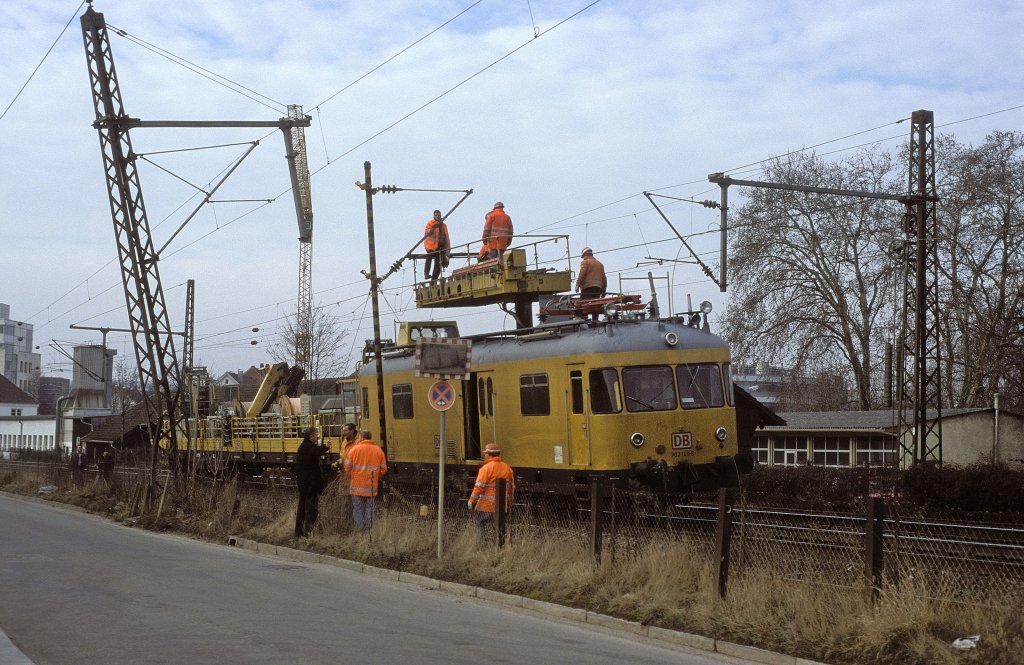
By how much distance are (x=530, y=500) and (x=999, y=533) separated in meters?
7.50

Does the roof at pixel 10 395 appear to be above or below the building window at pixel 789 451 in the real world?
above

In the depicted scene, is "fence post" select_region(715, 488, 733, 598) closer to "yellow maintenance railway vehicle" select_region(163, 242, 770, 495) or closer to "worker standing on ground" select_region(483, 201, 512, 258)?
"yellow maintenance railway vehicle" select_region(163, 242, 770, 495)

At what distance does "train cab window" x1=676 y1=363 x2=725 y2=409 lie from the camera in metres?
19.1

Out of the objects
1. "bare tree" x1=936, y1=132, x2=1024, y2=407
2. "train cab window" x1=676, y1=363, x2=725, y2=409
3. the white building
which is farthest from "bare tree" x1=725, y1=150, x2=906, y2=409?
the white building

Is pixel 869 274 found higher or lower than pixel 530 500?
higher

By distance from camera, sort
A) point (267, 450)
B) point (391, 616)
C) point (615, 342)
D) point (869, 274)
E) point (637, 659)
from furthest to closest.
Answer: point (869, 274), point (267, 450), point (615, 342), point (391, 616), point (637, 659)

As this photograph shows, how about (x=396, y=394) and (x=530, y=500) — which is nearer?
(x=530, y=500)

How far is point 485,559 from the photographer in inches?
548

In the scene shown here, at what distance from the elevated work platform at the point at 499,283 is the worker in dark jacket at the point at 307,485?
7.03 meters

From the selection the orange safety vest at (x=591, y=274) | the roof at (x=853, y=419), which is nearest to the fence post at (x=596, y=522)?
the orange safety vest at (x=591, y=274)

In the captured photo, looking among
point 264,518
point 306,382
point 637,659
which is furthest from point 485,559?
point 306,382

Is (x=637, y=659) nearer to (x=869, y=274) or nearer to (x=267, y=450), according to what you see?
(x=267, y=450)

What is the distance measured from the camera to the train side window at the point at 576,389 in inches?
729

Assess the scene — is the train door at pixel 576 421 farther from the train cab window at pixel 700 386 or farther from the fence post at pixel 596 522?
the fence post at pixel 596 522
